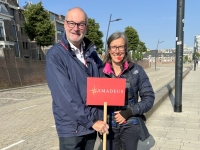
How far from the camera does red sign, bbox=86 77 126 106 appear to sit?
1.86 m

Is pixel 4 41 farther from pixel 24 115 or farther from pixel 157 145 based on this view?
pixel 157 145

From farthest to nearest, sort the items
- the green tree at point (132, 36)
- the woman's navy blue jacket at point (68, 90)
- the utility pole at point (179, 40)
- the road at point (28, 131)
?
1. the green tree at point (132, 36)
2. the utility pole at point (179, 40)
3. the road at point (28, 131)
4. the woman's navy blue jacket at point (68, 90)

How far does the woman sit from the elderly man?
1.05 feet

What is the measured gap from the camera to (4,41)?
28.8 meters

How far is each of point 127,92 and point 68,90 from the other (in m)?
0.72

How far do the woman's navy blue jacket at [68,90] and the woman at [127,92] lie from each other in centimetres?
36

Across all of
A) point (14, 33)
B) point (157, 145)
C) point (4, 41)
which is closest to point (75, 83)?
point (157, 145)

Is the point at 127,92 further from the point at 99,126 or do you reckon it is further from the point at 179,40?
the point at 179,40

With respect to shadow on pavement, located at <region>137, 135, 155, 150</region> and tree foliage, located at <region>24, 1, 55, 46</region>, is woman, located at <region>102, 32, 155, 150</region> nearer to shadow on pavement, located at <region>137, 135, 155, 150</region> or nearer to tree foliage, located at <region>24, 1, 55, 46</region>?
shadow on pavement, located at <region>137, 135, 155, 150</region>

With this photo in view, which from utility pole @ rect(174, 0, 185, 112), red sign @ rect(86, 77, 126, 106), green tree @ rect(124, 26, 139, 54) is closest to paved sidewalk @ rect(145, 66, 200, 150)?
utility pole @ rect(174, 0, 185, 112)

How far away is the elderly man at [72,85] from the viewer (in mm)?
1704

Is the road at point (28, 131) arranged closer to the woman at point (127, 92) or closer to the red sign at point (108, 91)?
the woman at point (127, 92)

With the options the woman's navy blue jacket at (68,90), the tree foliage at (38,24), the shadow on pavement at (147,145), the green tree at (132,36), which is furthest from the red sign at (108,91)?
the green tree at (132,36)

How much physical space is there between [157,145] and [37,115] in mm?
4982
